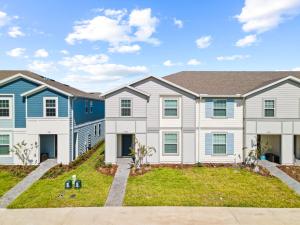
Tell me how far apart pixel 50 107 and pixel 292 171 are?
20462 millimetres

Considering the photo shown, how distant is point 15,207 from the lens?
43.5 feet

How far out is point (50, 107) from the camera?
71.1 feet

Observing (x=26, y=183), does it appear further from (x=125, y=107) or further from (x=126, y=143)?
(x=126, y=143)

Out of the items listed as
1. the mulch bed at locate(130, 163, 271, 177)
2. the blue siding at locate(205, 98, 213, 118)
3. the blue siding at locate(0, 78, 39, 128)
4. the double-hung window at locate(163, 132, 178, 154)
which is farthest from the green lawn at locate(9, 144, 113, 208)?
the blue siding at locate(205, 98, 213, 118)

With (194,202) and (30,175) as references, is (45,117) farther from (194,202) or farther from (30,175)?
(194,202)

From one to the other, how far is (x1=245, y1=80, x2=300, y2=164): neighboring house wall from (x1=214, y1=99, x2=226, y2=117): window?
190 centimetres

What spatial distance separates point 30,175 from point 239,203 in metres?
15.0

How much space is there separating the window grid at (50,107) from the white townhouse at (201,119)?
456 centimetres

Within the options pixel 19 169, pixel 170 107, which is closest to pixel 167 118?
pixel 170 107

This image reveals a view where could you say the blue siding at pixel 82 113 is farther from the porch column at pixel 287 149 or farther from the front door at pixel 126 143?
the porch column at pixel 287 149
